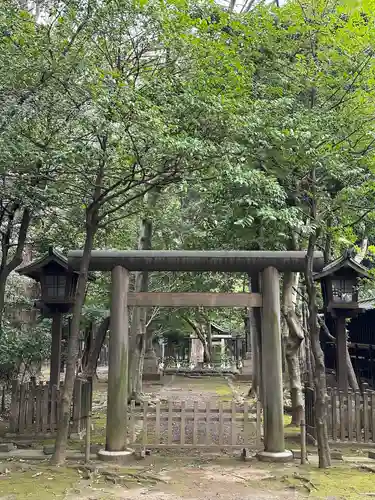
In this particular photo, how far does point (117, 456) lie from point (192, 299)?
3.01m

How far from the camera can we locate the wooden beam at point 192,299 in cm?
910

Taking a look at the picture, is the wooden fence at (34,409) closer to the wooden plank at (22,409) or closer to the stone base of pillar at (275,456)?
the wooden plank at (22,409)

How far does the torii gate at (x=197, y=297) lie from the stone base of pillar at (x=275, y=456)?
0.35 meters

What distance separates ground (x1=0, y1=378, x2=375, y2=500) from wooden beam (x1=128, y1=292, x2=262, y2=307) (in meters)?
2.73

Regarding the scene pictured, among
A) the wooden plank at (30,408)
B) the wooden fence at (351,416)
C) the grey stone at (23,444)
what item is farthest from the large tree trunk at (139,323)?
the wooden fence at (351,416)

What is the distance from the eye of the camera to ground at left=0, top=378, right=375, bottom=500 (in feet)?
21.8

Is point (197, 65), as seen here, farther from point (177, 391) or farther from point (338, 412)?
point (177, 391)

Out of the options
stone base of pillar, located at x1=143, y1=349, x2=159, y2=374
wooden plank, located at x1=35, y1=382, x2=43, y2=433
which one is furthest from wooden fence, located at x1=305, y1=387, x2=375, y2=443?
stone base of pillar, located at x1=143, y1=349, x2=159, y2=374

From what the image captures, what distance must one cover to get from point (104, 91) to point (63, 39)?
2120 millimetres

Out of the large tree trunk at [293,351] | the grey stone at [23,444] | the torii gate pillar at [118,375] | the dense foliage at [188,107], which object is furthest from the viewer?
the large tree trunk at [293,351]

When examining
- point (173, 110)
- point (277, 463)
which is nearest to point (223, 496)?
point (277, 463)

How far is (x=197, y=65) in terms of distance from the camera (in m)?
9.21

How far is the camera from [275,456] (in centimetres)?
838

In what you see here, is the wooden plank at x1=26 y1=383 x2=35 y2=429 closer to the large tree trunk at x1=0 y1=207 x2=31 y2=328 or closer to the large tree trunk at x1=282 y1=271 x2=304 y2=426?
the large tree trunk at x1=0 y1=207 x2=31 y2=328
